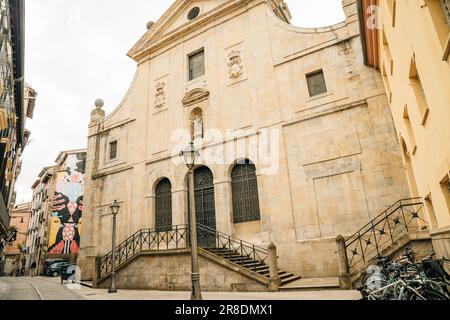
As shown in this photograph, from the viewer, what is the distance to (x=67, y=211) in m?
38.4

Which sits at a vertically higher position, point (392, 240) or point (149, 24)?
point (149, 24)

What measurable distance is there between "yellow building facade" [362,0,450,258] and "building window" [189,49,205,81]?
10349 mm

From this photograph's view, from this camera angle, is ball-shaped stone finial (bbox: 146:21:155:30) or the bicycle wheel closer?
the bicycle wheel

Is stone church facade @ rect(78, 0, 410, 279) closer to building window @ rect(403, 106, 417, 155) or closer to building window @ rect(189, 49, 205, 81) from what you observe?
building window @ rect(189, 49, 205, 81)

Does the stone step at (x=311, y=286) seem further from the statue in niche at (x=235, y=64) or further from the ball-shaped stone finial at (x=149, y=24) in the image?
the ball-shaped stone finial at (x=149, y=24)

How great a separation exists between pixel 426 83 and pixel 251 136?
30.3 ft

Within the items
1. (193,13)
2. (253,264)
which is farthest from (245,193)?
(193,13)

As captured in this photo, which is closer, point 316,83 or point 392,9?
point 392,9

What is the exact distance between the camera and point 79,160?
4222 centimetres

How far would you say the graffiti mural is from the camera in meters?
37.2

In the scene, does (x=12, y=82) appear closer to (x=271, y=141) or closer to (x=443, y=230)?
(x=271, y=141)

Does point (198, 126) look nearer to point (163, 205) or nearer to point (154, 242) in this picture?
point (163, 205)

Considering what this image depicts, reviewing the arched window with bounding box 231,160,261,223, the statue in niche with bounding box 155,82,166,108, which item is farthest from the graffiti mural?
the arched window with bounding box 231,160,261,223

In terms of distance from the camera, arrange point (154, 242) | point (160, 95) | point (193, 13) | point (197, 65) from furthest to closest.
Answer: point (193, 13)
point (160, 95)
point (197, 65)
point (154, 242)
